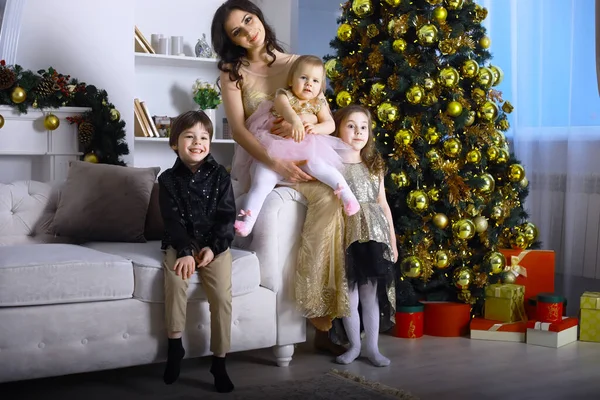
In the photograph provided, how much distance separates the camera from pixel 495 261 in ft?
11.6

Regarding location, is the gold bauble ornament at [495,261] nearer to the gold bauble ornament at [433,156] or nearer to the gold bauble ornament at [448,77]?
the gold bauble ornament at [433,156]

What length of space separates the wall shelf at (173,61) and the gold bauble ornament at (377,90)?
2420mm

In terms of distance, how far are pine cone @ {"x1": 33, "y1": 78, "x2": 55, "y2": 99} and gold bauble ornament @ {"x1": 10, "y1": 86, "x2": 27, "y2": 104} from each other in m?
0.10

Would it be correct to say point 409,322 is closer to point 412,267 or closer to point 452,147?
point 412,267

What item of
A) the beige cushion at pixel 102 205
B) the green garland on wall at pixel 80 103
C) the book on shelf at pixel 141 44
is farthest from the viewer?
the book on shelf at pixel 141 44

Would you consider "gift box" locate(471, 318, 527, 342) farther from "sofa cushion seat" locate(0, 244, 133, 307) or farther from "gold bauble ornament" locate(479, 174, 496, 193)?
"sofa cushion seat" locate(0, 244, 133, 307)

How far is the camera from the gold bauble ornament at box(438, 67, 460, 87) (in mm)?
3471

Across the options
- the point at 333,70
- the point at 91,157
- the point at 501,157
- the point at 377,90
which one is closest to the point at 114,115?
the point at 91,157

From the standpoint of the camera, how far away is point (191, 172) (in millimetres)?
2715

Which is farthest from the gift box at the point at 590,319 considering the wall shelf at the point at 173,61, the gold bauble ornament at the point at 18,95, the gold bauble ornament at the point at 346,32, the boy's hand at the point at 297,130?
the gold bauble ornament at the point at 18,95

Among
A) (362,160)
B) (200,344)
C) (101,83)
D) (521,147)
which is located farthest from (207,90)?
(200,344)

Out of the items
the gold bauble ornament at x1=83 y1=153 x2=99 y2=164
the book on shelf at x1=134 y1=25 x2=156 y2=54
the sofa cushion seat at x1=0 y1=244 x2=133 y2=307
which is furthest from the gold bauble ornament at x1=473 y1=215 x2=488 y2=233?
the book on shelf at x1=134 y1=25 x2=156 y2=54

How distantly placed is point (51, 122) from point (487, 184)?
115 inches

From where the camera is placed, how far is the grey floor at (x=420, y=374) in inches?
101
